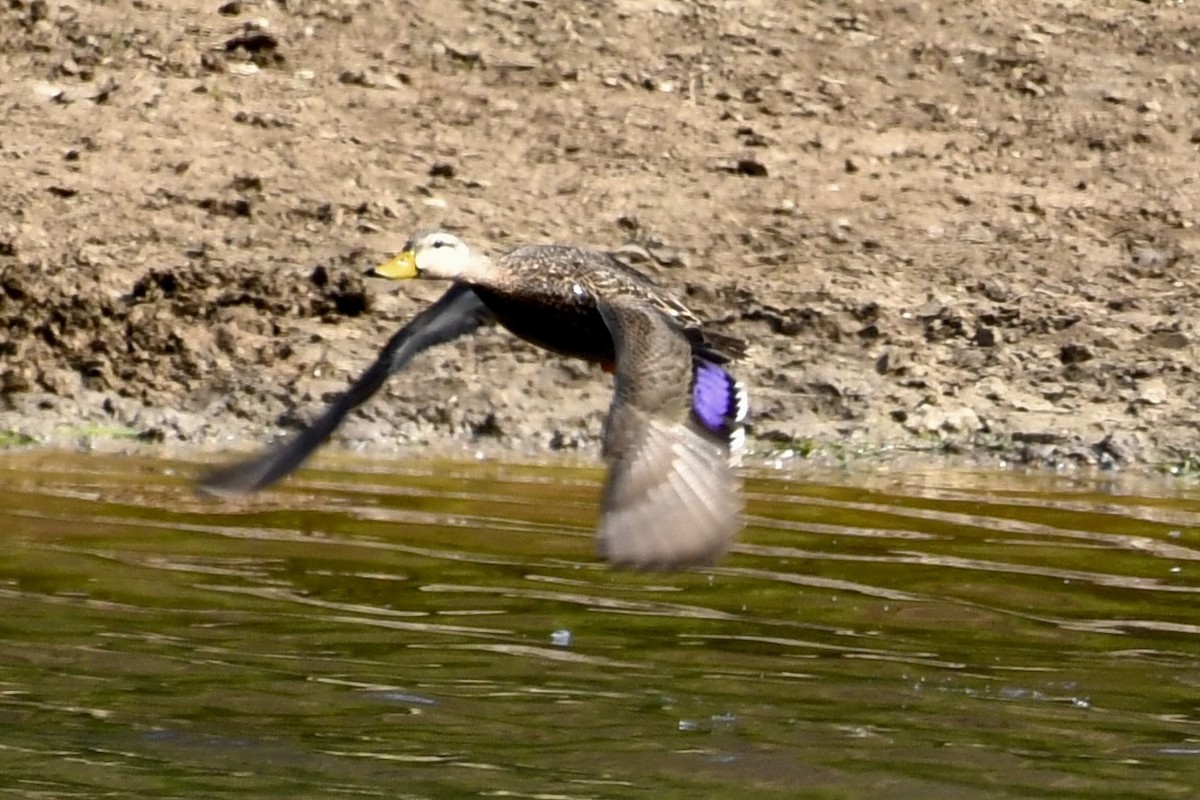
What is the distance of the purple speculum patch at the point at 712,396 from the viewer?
675 cm

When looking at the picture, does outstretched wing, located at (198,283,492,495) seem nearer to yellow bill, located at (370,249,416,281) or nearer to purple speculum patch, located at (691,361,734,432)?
yellow bill, located at (370,249,416,281)

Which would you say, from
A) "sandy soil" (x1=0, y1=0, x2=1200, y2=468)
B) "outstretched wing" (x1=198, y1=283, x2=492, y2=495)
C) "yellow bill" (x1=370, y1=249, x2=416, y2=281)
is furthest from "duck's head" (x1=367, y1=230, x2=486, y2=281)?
"sandy soil" (x1=0, y1=0, x2=1200, y2=468)

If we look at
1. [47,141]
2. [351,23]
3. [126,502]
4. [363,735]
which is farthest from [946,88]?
[363,735]

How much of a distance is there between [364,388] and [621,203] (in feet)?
17.7

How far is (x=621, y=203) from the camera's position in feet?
43.1

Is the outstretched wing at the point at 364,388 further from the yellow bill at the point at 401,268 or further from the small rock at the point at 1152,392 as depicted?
the small rock at the point at 1152,392

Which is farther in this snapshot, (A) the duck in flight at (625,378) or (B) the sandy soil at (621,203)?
(B) the sandy soil at (621,203)

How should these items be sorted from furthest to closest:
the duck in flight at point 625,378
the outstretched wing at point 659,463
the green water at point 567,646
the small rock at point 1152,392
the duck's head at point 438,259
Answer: the small rock at point 1152,392 → the duck's head at point 438,259 → the green water at point 567,646 → the duck in flight at point 625,378 → the outstretched wing at point 659,463

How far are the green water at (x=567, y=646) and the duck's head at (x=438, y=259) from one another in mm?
992

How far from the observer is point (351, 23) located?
14.7 metres

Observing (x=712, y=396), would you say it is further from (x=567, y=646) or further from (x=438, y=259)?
(x=438, y=259)

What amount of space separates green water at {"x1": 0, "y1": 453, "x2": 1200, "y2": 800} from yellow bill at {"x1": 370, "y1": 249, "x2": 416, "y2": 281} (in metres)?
1.00

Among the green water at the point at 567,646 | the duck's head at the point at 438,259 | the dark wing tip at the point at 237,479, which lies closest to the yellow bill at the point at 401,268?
the duck's head at the point at 438,259

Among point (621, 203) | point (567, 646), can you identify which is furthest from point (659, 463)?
point (621, 203)
